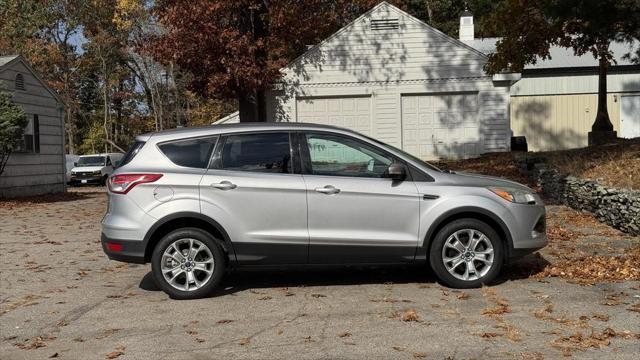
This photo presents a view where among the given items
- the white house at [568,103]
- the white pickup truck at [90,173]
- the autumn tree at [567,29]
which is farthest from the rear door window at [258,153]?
the white pickup truck at [90,173]

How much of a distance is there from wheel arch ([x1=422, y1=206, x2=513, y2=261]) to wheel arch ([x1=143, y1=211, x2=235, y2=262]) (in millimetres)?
2056

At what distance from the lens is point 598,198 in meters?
10.6

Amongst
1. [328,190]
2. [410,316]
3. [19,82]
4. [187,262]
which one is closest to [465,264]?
[410,316]

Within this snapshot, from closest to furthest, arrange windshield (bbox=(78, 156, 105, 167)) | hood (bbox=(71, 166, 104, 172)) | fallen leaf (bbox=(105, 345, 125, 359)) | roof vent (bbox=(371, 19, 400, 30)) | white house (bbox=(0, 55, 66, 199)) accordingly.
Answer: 1. fallen leaf (bbox=(105, 345, 125, 359))
2. white house (bbox=(0, 55, 66, 199))
3. roof vent (bbox=(371, 19, 400, 30))
4. hood (bbox=(71, 166, 104, 172))
5. windshield (bbox=(78, 156, 105, 167))

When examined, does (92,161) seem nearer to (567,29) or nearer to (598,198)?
(567,29)

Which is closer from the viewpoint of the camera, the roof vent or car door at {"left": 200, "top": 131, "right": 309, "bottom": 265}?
car door at {"left": 200, "top": 131, "right": 309, "bottom": 265}

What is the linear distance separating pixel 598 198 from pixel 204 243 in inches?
274

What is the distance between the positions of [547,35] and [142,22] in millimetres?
29264

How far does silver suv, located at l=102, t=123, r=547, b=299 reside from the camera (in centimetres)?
667

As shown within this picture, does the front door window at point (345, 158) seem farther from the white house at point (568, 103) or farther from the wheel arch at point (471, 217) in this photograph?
the white house at point (568, 103)

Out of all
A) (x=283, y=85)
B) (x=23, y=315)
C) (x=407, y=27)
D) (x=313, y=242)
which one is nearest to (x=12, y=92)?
(x=283, y=85)

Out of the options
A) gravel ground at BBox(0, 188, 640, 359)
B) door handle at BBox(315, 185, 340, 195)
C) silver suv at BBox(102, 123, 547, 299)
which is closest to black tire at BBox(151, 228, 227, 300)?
silver suv at BBox(102, 123, 547, 299)

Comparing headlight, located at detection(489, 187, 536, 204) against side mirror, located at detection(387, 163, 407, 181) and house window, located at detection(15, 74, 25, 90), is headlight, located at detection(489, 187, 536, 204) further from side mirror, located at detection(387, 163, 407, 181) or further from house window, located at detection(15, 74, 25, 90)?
house window, located at detection(15, 74, 25, 90)

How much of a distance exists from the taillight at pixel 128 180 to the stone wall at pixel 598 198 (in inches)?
263
